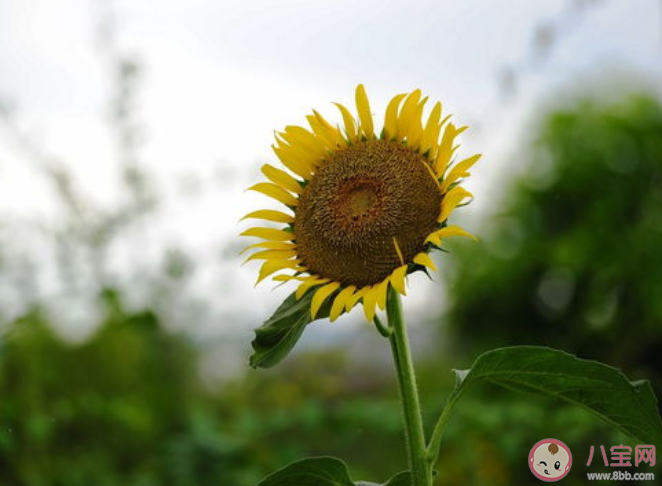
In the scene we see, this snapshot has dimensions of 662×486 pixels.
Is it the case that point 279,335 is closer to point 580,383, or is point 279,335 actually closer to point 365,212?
point 365,212

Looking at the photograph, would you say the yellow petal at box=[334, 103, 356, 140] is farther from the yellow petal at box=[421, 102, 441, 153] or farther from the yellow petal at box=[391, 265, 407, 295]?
the yellow petal at box=[391, 265, 407, 295]

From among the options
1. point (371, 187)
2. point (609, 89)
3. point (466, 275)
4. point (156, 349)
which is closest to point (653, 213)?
point (466, 275)

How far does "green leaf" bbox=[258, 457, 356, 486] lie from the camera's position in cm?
72

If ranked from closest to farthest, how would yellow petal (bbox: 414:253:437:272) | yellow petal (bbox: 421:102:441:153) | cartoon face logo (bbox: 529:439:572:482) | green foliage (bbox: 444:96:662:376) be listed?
yellow petal (bbox: 414:253:437:272), yellow petal (bbox: 421:102:441:153), cartoon face logo (bbox: 529:439:572:482), green foliage (bbox: 444:96:662:376)

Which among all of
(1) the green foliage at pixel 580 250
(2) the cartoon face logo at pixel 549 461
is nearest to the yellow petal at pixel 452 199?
(2) the cartoon face logo at pixel 549 461

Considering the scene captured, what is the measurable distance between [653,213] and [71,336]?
2.37 metres

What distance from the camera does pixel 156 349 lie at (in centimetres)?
274

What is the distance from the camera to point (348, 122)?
33.2 inches

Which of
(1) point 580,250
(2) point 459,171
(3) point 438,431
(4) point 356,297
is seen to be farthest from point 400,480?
(1) point 580,250

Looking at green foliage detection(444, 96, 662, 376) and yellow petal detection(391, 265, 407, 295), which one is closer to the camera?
yellow petal detection(391, 265, 407, 295)

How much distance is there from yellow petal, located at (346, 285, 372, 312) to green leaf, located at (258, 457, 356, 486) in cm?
13

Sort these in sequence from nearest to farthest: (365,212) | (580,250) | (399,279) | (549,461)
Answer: (399,279)
(365,212)
(549,461)
(580,250)

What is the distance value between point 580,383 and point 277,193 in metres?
0.34

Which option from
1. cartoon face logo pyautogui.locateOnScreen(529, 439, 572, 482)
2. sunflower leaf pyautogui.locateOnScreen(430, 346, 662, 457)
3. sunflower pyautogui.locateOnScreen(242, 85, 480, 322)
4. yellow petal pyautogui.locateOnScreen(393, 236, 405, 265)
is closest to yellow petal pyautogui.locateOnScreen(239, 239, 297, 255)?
A: sunflower pyautogui.locateOnScreen(242, 85, 480, 322)
